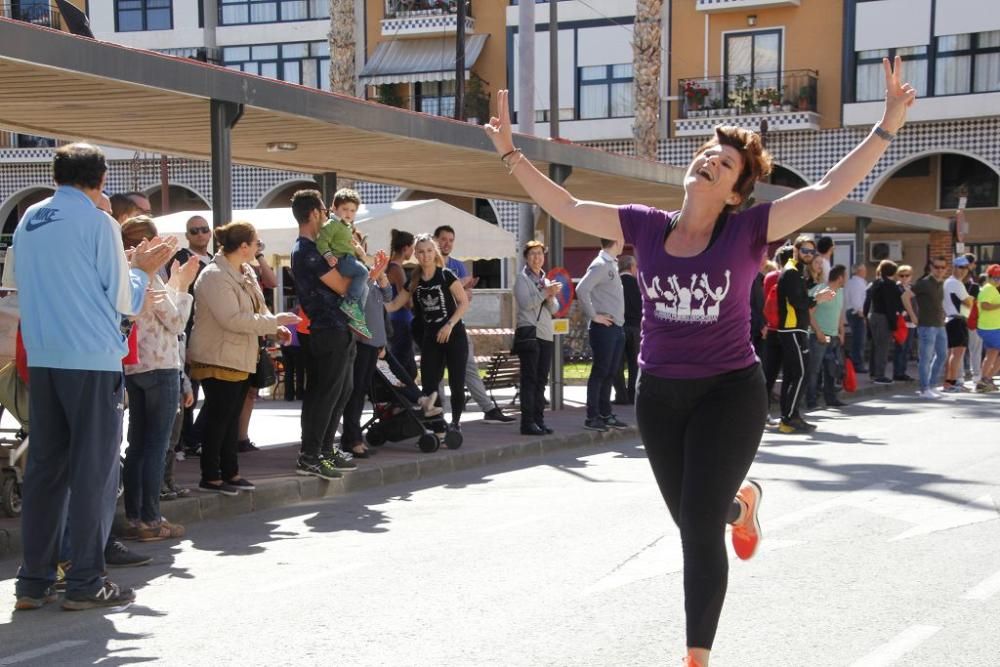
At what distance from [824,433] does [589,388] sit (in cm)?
263

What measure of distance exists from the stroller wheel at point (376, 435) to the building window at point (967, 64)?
1132 inches

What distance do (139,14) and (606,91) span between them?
16770 millimetres

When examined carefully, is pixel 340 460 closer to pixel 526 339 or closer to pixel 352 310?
pixel 352 310

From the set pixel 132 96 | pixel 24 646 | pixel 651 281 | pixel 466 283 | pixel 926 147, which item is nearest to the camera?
pixel 651 281

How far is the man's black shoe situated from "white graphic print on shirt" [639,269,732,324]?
27.6ft

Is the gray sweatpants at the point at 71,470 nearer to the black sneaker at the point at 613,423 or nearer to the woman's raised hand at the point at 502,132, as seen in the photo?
the woman's raised hand at the point at 502,132

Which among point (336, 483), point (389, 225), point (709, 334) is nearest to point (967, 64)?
point (389, 225)

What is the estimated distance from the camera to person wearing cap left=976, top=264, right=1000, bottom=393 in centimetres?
1972

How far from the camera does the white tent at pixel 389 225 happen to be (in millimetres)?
19203

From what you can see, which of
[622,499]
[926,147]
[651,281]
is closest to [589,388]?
[622,499]

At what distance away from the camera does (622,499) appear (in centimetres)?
917

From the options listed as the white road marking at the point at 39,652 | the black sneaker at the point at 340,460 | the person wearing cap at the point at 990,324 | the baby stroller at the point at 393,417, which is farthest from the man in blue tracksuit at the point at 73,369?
the person wearing cap at the point at 990,324

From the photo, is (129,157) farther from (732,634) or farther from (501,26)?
(732,634)

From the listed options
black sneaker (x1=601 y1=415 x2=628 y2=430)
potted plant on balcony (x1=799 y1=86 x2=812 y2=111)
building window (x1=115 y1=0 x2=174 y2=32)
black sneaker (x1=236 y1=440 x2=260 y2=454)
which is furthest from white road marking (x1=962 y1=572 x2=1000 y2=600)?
building window (x1=115 y1=0 x2=174 y2=32)
